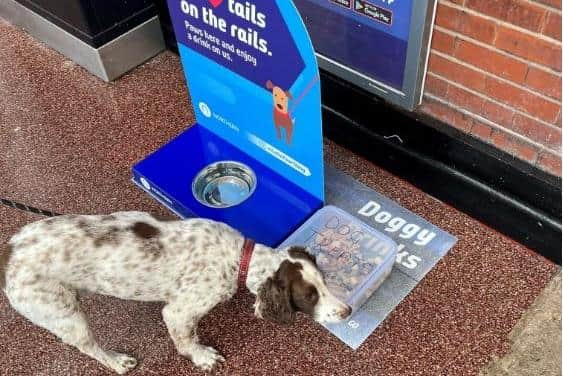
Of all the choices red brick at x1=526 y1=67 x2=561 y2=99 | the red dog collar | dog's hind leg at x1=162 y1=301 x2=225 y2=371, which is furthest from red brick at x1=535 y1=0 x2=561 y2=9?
dog's hind leg at x1=162 y1=301 x2=225 y2=371

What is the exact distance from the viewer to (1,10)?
3812 mm

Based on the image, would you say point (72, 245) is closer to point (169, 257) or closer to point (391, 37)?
point (169, 257)

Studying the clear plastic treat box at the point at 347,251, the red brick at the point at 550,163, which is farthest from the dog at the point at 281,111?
the red brick at the point at 550,163

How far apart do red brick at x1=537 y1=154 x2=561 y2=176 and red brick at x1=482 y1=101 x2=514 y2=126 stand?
0.18m

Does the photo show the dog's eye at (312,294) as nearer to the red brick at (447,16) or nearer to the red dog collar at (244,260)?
the red dog collar at (244,260)

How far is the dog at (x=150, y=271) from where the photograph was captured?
1932 mm

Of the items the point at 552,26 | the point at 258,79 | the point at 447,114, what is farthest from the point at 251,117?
the point at 552,26

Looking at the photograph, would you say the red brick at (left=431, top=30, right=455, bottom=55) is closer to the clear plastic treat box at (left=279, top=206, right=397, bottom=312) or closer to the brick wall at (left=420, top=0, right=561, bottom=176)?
the brick wall at (left=420, top=0, right=561, bottom=176)

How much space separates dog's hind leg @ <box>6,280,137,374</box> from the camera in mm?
1913

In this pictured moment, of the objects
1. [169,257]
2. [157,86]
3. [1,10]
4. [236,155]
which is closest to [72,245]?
[169,257]

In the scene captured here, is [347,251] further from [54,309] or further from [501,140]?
[54,309]

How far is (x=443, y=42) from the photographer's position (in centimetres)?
232

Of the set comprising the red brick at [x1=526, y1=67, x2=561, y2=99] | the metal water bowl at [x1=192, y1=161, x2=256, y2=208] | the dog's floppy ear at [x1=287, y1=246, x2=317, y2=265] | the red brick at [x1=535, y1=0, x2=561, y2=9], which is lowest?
the metal water bowl at [x1=192, y1=161, x2=256, y2=208]

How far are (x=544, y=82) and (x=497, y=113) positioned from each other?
0.26m
